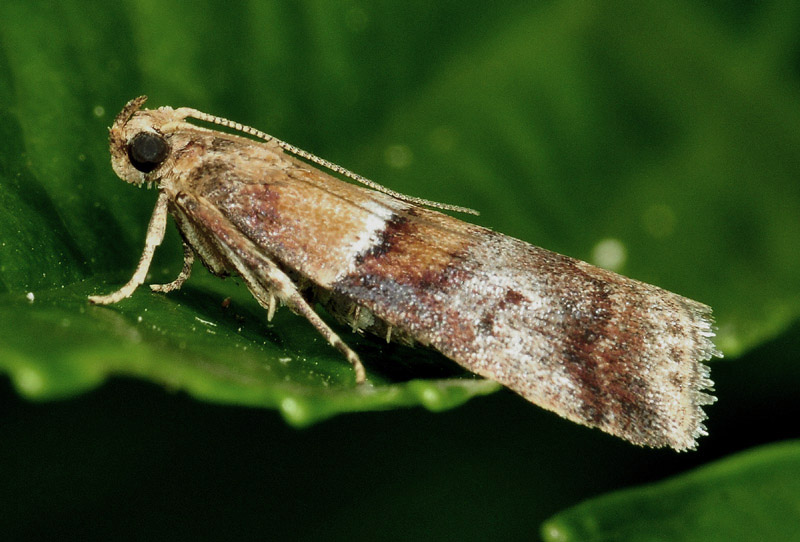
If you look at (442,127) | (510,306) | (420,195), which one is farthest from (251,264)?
(442,127)

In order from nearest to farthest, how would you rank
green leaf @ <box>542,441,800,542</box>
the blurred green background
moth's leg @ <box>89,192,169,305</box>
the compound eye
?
green leaf @ <box>542,441,800,542</box> → the blurred green background → moth's leg @ <box>89,192,169,305</box> → the compound eye

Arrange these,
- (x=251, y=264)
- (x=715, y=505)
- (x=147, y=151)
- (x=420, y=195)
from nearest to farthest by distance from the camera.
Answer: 1. (x=715, y=505)
2. (x=251, y=264)
3. (x=147, y=151)
4. (x=420, y=195)

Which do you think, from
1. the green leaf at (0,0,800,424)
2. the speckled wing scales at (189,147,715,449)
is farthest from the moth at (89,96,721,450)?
the green leaf at (0,0,800,424)

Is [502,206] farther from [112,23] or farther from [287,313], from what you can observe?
[112,23]

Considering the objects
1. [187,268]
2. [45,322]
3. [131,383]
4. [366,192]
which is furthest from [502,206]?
[45,322]

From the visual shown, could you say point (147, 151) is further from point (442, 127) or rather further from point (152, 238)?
point (442, 127)

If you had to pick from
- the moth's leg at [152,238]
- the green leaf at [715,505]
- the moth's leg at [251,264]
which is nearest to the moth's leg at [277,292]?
the moth's leg at [251,264]

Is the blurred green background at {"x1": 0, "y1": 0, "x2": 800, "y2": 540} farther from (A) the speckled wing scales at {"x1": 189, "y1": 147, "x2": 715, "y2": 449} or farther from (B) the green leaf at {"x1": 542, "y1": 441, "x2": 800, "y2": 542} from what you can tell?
(A) the speckled wing scales at {"x1": 189, "y1": 147, "x2": 715, "y2": 449}
